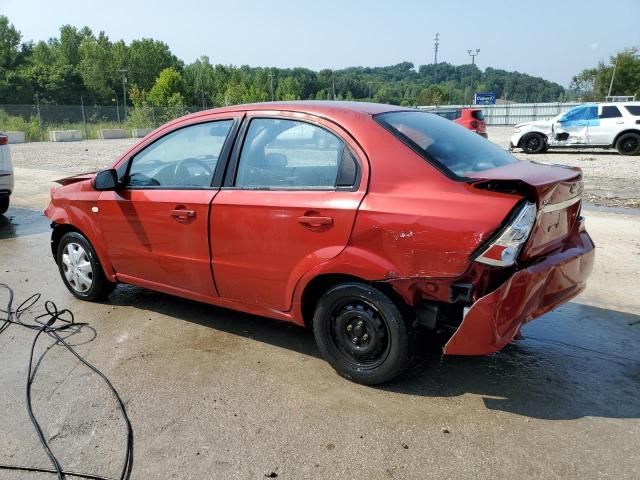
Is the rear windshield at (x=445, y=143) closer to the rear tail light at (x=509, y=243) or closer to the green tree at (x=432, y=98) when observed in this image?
the rear tail light at (x=509, y=243)

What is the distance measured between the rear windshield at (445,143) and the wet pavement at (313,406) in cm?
131

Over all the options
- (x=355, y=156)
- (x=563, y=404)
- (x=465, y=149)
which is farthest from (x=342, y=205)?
(x=563, y=404)

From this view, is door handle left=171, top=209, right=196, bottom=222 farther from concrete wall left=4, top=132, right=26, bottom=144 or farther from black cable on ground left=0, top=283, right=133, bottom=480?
concrete wall left=4, top=132, right=26, bottom=144

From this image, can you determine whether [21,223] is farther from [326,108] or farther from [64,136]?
[64,136]

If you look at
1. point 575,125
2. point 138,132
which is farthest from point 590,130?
point 138,132

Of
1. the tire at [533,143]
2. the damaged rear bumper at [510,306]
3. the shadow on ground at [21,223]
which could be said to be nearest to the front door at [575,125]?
the tire at [533,143]

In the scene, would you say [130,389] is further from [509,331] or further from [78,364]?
[509,331]

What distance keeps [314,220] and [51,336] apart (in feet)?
7.83

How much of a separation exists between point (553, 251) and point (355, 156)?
1280 millimetres

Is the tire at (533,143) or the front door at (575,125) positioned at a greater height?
the front door at (575,125)

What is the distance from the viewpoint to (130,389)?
10.9 feet

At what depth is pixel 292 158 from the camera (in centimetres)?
347

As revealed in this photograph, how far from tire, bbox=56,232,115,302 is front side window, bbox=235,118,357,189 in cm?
186

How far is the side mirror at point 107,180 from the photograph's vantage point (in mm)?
4223
